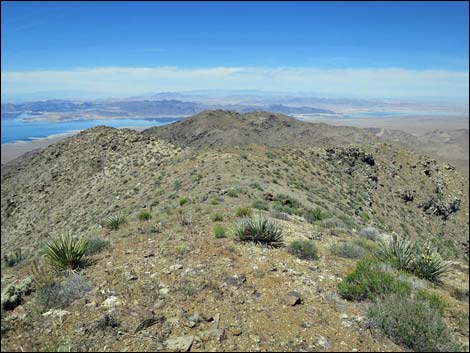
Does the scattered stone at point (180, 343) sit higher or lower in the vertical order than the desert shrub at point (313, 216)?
higher

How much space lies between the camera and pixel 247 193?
16.1m

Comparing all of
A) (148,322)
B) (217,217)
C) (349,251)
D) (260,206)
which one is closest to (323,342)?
(148,322)

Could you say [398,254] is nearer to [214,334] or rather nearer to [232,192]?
[214,334]

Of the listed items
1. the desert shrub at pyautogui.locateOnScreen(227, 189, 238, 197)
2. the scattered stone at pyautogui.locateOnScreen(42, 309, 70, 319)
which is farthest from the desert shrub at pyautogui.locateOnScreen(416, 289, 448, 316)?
the desert shrub at pyautogui.locateOnScreen(227, 189, 238, 197)

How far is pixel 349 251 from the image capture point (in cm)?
820

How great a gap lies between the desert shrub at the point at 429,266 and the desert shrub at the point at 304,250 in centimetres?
202

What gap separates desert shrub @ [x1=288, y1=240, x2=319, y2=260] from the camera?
25.5ft

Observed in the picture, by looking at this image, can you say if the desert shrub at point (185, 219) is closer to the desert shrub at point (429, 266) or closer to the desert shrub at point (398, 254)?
the desert shrub at point (398, 254)

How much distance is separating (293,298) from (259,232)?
2.90 m

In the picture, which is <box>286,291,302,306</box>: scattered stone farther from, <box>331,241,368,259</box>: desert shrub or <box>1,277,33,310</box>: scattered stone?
<box>1,277,33,310</box>: scattered stone

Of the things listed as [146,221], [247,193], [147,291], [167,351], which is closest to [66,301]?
[147,291]

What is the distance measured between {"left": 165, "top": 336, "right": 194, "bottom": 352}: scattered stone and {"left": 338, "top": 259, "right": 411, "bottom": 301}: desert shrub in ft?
9.27

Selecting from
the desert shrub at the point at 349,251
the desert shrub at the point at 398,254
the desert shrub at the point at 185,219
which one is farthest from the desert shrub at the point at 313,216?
the desert shrub at the point at 398,254

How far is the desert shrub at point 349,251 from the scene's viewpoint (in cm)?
809
